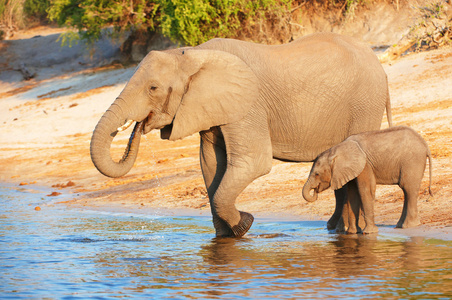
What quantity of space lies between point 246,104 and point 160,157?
7554 mm

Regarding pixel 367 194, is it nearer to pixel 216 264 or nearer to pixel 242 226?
pixel 242 226

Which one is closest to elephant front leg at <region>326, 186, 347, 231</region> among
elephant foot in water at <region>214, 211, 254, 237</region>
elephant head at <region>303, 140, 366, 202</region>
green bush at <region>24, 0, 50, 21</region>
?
elephant head at <region>303, 140, 366, 202</region>

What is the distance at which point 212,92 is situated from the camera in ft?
23.1

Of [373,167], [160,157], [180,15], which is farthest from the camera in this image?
[180,15]

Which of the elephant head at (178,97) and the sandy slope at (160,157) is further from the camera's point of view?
the sandy slope at (160,157)

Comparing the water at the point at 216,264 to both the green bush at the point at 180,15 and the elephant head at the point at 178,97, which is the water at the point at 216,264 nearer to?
the elephant head at the point at 178,97

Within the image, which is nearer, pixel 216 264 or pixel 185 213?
pixel 216 264

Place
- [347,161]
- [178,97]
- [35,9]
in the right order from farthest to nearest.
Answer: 1. [35,9]
2. [347,161]
3. [178,97]

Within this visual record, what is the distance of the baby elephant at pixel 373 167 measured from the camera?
7.51 meters

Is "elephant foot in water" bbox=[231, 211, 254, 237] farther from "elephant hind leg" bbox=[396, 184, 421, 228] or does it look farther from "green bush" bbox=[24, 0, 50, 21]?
"green bush" bbox=[24, 0, 50, 21]

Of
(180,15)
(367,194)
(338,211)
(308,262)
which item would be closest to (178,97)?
(308,262)

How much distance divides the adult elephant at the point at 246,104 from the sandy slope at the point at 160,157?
1477 millimetres

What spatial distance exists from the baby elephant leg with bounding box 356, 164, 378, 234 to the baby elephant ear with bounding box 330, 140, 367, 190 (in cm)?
15

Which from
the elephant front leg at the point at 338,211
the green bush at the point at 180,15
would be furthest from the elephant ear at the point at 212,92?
the green bush at the point at 180,15
